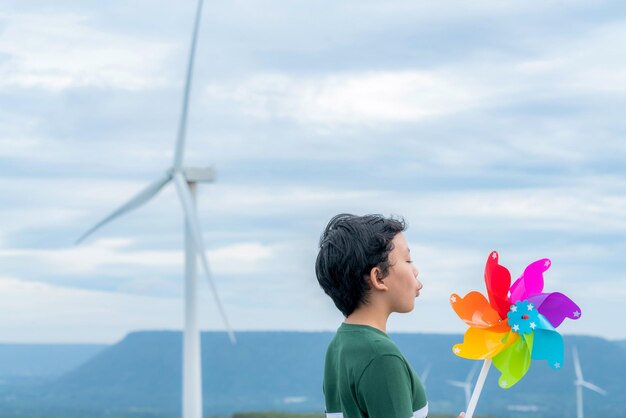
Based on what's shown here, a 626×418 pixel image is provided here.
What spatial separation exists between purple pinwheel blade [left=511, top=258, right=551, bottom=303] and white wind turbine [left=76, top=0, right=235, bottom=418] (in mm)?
16449

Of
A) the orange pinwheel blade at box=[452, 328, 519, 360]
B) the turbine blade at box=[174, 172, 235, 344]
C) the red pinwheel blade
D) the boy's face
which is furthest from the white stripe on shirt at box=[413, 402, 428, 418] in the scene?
the turbine blade at box=[174, 172, 235, 344]

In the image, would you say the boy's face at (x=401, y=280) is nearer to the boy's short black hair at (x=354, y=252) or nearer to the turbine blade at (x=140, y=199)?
the boy's short black hair at (x=354, y=252)

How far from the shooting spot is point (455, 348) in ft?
15.9

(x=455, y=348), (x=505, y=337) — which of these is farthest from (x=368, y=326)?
(x=505, y=337)

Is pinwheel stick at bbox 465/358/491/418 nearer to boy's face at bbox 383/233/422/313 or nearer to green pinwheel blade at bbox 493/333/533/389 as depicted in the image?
green pinwheel blade at bbox 493/333/533/389

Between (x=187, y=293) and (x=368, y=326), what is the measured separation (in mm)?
21787

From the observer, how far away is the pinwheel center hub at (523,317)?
16.4 feet

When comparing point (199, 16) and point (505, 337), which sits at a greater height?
point (199, 16)

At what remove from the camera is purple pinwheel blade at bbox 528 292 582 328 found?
5.02 metres

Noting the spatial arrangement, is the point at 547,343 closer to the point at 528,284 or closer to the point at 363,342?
the point at 528,284

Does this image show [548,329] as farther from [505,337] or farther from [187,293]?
[187,293]

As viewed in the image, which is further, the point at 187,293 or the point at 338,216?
the point at 187,293

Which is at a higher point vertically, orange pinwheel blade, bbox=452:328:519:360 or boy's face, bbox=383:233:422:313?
boy's face, bbox=383:233:422:313

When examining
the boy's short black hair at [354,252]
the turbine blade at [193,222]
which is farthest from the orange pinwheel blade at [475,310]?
the turbine blade at [193,222]
